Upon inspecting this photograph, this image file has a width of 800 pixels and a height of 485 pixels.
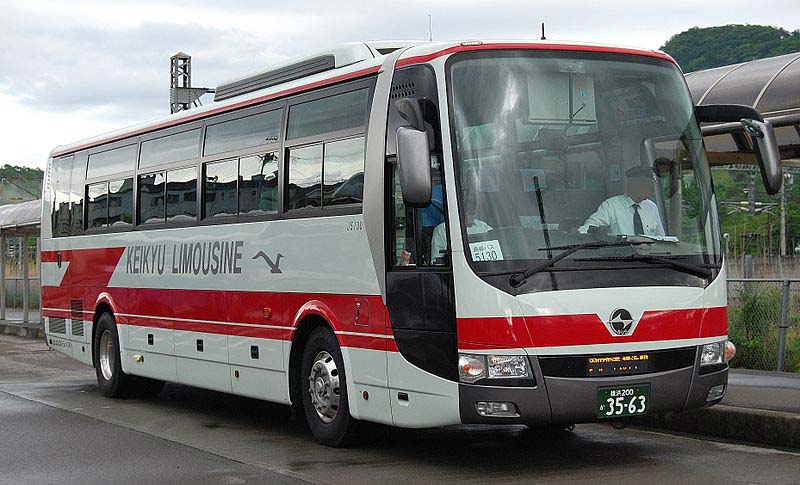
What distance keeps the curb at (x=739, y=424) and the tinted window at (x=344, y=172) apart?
3726 millimetres

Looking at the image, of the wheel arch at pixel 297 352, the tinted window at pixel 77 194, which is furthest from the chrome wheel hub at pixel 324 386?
the tinted window at pixel 77 194

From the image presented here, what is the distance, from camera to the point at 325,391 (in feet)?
35.9

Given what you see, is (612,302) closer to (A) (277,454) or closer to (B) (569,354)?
(B) (569,354)

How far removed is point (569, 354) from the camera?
29.2 feet

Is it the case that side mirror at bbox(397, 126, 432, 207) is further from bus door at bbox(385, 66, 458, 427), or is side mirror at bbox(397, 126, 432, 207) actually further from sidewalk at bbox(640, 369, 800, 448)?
sidewalk at bbox(640, 369, 800, 448)

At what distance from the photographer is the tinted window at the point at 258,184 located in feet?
39.2

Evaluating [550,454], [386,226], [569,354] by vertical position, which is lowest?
[550,454]

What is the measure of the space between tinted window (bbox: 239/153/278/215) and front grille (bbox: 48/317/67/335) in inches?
237

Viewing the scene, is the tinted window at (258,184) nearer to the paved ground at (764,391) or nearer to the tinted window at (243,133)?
the tinted window at (243,133)

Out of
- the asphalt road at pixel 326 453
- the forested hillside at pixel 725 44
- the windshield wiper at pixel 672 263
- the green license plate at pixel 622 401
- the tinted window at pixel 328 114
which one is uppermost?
the forested hillside at pixel 725 44

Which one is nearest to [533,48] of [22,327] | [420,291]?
[420,291]

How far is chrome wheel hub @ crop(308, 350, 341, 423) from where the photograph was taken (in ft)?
35.4

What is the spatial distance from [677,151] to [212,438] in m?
5.11

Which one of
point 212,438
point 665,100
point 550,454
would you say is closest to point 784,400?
point 550,454
